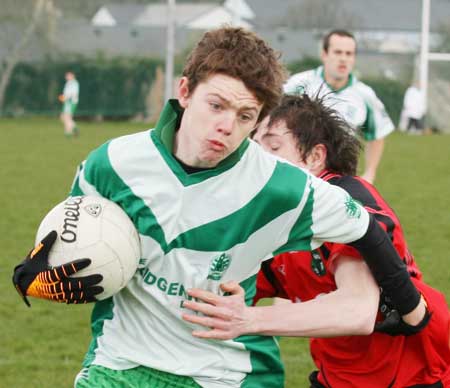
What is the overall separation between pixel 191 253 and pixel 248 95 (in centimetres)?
58

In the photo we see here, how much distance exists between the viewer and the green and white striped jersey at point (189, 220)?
11.3ft

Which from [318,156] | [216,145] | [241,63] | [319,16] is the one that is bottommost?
[319,16]

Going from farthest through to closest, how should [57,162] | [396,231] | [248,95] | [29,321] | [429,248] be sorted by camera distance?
[57,162], [429,248], [29,321], [396,231], [248,95]

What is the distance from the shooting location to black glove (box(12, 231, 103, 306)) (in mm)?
3252

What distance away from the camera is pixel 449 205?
1345cm

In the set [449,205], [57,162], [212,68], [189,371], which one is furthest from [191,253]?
[57,162]

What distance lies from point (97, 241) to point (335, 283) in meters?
0.96

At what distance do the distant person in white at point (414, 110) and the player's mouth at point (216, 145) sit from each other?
31.5 m

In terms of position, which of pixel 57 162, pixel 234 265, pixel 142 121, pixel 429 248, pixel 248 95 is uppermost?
pixel 248 95

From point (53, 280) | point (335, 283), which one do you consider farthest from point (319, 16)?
point (53, 280)

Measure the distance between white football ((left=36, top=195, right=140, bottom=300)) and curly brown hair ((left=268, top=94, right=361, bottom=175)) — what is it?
3.43 feet

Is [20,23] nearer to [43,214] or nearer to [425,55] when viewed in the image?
[425,55]

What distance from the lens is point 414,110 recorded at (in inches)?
1353

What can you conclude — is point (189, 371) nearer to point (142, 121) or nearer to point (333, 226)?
point (333, 226)
